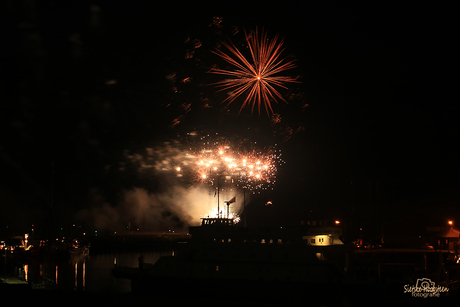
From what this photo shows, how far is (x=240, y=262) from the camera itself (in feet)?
103

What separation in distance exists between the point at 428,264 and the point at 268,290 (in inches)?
1004

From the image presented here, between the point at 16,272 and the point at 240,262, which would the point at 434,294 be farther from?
the point at 16,272

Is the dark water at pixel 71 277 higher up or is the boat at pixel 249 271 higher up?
the boat at pixel 249 271

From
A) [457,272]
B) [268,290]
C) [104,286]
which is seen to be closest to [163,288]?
[268,290]
